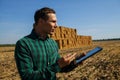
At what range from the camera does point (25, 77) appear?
262cm

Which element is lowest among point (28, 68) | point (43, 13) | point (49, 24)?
point (28, 68)

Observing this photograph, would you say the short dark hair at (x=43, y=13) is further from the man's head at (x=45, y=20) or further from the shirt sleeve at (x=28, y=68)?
the shirt sleeve at (x=28, y=68)

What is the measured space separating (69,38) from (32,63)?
37.5 meters

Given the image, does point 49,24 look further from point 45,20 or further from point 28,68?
point 28,68

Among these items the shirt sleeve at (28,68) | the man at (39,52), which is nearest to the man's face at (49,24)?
the man at (39,52)

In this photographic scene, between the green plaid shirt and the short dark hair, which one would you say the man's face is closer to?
the short dark hair

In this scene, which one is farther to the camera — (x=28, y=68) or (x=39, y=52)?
(x=39, y=52)

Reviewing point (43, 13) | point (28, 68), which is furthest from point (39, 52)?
point (43, 13)

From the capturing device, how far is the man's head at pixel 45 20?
2.88 meters

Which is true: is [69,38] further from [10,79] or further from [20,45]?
[20,45]

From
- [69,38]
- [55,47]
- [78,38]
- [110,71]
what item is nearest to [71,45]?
[69,38]

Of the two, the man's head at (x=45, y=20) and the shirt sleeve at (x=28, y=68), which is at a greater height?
the man's head at (x=45, y=20)

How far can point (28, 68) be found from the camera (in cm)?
265

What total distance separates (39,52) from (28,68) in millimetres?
276
